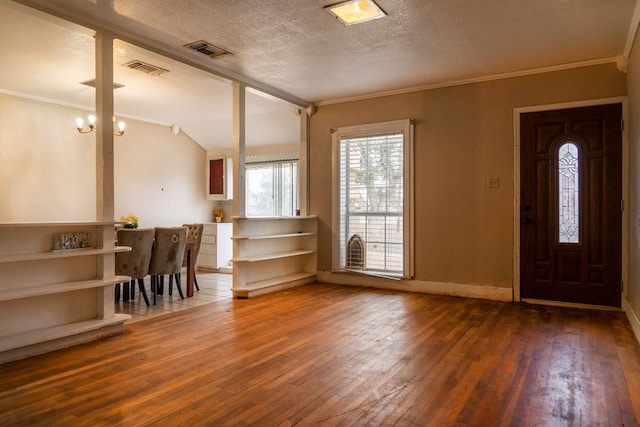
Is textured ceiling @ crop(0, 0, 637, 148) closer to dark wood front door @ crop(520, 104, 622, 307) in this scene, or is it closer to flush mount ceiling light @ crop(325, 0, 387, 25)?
flush mount ceiling light @ crop(325, 0, 387, 25)

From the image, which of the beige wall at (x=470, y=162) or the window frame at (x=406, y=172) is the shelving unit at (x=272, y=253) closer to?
the window frame at (x=406, y=172)

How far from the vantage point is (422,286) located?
5.29 meters

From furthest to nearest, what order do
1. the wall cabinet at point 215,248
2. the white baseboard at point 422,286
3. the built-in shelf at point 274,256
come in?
the wall cabinet at point 215,248 → the built-in shelf at point 274,256 → the white baseboard at point 422,286

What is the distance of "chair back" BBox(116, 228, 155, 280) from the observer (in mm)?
4316

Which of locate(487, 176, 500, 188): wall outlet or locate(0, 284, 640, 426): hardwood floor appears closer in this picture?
locate(0, 284, 640, 426): hardwood floor

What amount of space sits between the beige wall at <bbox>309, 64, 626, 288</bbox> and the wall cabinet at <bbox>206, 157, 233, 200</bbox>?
341cm

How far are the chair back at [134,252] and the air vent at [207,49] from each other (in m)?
1.91

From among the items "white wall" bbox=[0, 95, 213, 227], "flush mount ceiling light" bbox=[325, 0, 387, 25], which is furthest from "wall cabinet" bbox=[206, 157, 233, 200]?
"flush mount ceiling light" bbox=[325, 0, 387, 25]

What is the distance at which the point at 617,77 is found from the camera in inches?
167

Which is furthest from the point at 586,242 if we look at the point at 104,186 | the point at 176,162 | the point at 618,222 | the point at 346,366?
the point at 176,162

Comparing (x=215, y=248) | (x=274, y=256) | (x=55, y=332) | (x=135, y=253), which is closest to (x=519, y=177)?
(x=274, y=256)

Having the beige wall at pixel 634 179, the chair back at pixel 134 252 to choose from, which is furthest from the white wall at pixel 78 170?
the beige wall at pixel 634 179

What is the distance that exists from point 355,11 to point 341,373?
2693mm

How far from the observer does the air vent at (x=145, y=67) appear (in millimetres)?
4434
